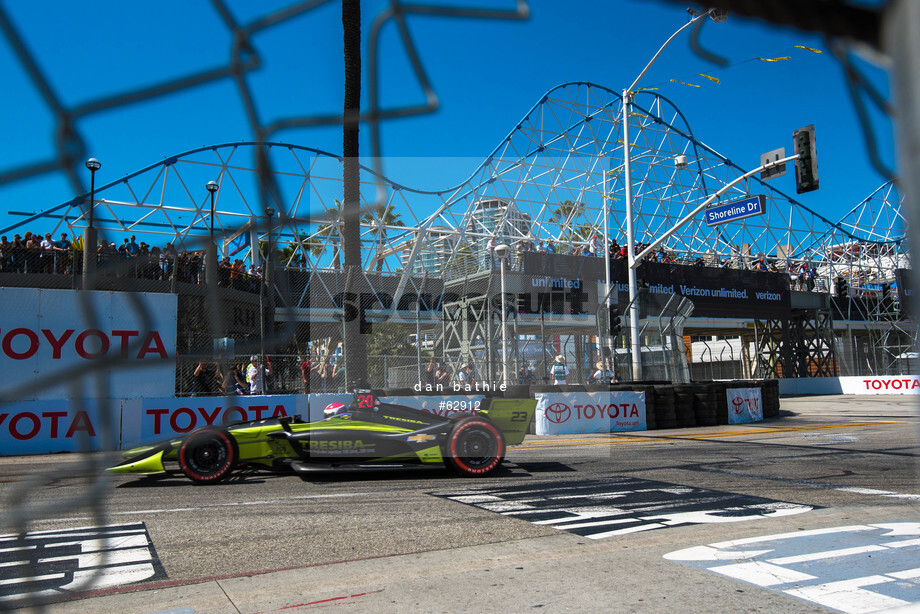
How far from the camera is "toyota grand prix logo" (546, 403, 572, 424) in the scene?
16078 millimetres

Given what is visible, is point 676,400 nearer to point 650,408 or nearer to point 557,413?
point 650,408

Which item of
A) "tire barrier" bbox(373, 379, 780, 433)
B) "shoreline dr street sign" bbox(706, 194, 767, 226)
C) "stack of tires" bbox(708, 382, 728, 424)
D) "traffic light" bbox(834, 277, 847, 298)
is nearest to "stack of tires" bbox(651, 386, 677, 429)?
"tire barrier" bbox(373, 379, 780, 433)

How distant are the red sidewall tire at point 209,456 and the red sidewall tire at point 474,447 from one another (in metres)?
2.66

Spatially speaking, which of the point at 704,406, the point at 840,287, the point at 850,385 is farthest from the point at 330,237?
the point at 840,287

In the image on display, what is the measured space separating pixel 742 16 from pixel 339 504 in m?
6.90

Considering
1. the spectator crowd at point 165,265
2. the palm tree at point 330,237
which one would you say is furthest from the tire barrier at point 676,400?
the spectator crowd at point 165,265

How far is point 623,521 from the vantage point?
19.8ft

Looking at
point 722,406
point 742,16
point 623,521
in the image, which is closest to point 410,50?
point 742,16

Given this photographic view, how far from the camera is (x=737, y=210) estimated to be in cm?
1662

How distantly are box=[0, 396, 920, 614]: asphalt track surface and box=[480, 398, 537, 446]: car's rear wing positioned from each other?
0.52 m

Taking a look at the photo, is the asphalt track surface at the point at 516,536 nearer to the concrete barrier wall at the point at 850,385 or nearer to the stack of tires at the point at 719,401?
the stack of tires at the point at 719,401

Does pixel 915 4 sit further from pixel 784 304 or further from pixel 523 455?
pixel 784 304

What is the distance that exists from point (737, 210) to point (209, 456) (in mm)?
13346

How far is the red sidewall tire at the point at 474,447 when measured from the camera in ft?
29.1
